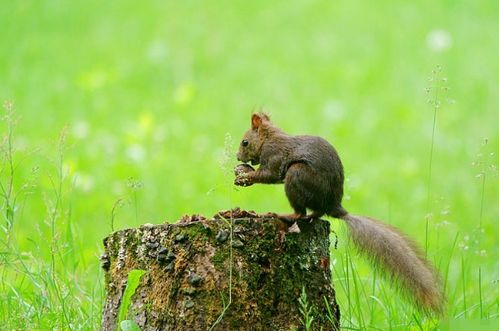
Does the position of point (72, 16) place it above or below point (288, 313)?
above

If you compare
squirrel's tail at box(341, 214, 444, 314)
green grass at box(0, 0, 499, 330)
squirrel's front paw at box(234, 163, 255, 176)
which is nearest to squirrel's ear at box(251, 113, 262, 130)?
squirrel's front paw at box(234, 163, 255, 176)

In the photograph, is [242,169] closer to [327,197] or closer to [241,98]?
[327,197]

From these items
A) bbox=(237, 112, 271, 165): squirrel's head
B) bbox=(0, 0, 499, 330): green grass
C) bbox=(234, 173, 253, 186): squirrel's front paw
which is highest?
bbox=(0, 0, 499, 330): green grass

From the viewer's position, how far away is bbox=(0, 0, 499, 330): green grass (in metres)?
7.99

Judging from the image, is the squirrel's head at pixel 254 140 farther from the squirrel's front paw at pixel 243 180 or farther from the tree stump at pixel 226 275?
the tree stump at pixel 226 275

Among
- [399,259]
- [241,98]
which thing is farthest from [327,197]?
[241,98]

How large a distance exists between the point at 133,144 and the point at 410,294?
20.0ft

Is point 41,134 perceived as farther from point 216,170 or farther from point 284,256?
point 284,256

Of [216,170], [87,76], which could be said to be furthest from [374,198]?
[87,76]

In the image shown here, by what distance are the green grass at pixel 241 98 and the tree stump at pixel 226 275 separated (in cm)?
212

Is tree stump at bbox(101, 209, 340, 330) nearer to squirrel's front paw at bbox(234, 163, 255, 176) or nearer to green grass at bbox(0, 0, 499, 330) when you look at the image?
squirrel's front paw at bbox(234, 163, 255, 176)

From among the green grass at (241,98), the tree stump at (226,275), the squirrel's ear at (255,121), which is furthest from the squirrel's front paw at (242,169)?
the green grass at (241,98)

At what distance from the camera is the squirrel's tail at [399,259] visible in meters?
3.56

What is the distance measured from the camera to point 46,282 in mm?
3783
